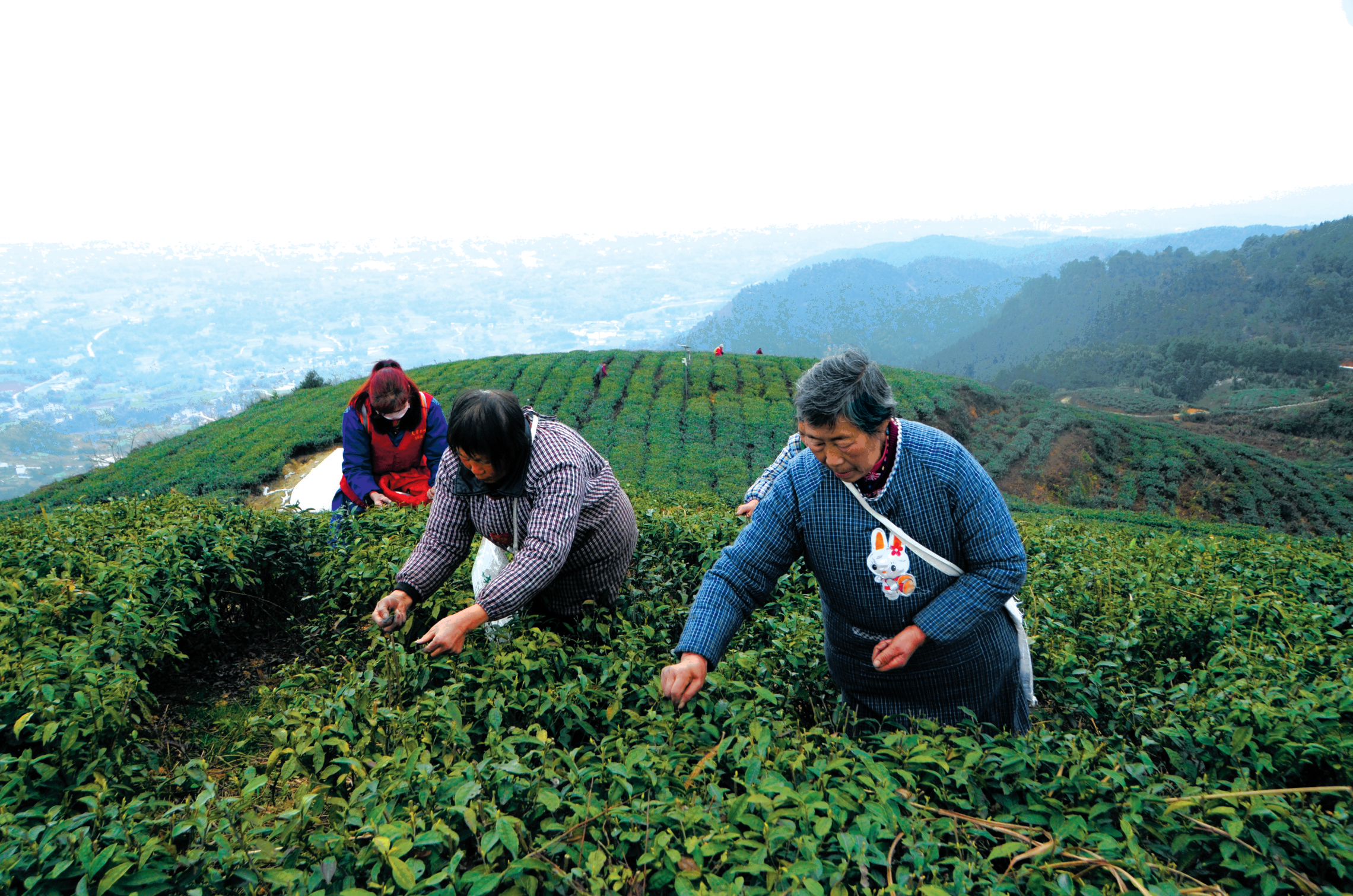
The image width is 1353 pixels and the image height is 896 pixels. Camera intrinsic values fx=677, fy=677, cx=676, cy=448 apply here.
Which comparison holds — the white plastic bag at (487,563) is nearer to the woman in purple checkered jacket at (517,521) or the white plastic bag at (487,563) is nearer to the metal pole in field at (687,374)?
the woman in purple checkered jacket at (517,521)

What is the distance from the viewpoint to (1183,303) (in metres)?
88.8

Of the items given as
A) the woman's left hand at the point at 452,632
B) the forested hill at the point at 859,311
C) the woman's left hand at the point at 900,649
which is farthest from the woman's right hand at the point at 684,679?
the forested hill at the point at 859,311

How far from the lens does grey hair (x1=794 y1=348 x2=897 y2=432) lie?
1.90 metres

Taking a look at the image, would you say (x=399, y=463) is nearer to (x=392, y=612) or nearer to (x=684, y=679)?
(x=392, y=612)

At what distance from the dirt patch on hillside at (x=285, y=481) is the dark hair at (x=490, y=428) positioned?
14520 mm

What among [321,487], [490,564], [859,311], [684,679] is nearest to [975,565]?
[684,679]

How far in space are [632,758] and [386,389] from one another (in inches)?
130

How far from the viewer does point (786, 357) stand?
30.8 metres

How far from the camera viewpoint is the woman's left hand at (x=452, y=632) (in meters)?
2.14

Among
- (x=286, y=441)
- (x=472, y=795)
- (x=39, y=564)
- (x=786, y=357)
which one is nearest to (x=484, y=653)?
(x=472, y=795)

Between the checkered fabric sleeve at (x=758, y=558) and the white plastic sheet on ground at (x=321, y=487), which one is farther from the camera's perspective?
the white plastic sheet on ground at (x=321, y=487)

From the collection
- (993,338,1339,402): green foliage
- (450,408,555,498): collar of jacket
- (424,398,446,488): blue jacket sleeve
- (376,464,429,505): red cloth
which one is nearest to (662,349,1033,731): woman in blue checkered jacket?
(450,408,555,498): collar of jacket

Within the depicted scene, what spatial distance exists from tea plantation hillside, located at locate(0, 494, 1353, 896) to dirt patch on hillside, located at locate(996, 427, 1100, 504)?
22433 millimetres

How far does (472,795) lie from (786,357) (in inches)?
1188
